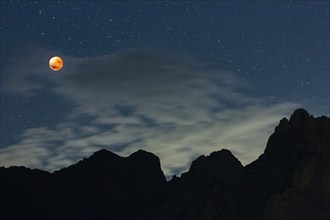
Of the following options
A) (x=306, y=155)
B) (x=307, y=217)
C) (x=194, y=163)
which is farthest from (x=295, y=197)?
(x=194, y=163)

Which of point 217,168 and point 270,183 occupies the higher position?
point 217,168

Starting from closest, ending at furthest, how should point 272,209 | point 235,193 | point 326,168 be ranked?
point 272,209 → point 326,168 → point 235,193

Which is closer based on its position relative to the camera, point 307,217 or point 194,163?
point 307,217

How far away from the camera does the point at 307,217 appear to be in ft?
504

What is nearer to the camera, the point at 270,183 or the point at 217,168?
the point at 270,183

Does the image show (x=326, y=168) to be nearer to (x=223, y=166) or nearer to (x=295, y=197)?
(x=295, y=197)

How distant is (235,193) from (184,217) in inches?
905

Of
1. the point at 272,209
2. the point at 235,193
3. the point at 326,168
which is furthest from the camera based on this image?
the point at 235,193

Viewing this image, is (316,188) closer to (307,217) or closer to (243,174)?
(307,217)

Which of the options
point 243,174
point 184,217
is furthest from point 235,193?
point 184,217

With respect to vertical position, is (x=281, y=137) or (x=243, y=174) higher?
(x=281, y=137)

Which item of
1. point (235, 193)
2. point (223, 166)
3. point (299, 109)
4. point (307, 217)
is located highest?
point (299, 109)

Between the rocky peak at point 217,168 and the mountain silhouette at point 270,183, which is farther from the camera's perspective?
the rocky peak at point 217,168

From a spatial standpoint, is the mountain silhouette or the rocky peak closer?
the mountain silhouette
